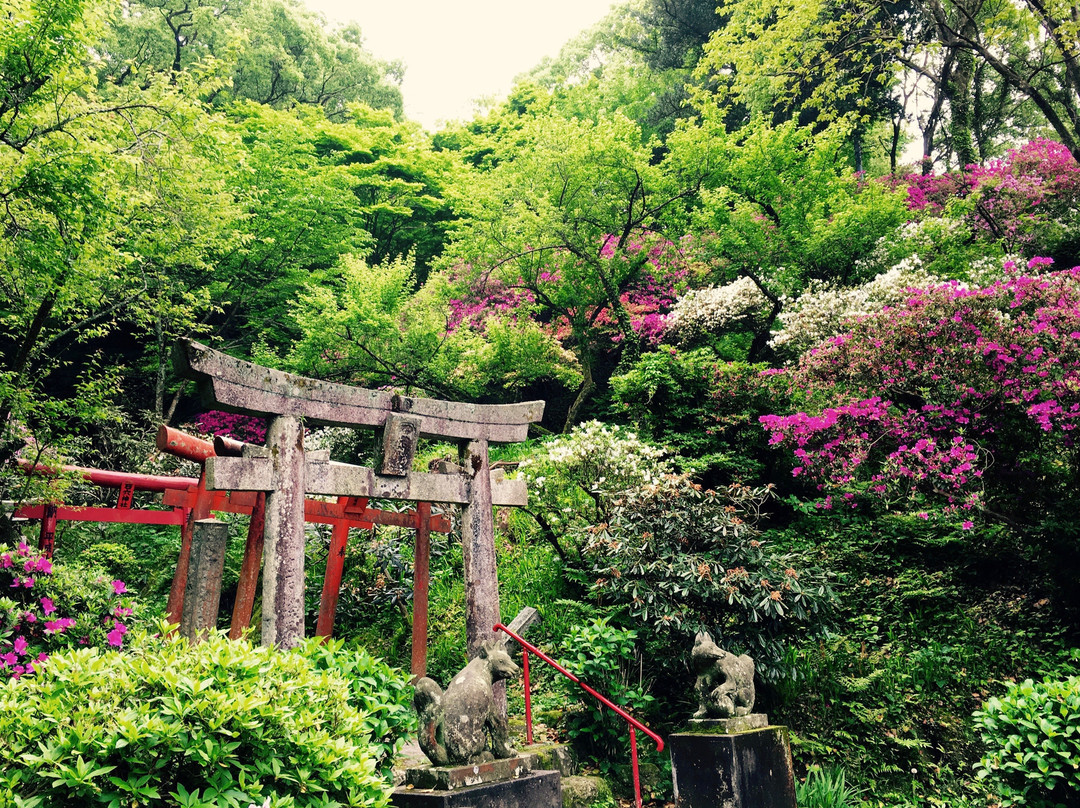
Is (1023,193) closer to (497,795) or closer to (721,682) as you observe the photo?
(721,682)

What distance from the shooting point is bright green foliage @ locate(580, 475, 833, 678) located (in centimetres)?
666

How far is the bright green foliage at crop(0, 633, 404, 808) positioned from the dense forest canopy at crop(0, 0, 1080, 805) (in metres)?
4.34

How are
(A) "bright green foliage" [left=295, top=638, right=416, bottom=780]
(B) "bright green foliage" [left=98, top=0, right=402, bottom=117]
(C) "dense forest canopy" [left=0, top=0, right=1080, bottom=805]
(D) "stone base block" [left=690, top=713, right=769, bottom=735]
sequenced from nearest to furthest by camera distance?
(A) "bright green foliage" [left=295, top=638, right=416, bottom=780]
(D) "stone base block" [left=690, top=713, right=769, bottom=735]
(C) "dense forest canopy" [left=0, top=0, right=1080, bottom=805]
(B) "bright green foliage" [left=98, top=0, right=402, bottom=117]

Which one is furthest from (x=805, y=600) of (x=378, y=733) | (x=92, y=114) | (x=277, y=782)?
(x=92, y=114)

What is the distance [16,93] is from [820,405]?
33.5 ft

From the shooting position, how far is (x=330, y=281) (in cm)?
1691

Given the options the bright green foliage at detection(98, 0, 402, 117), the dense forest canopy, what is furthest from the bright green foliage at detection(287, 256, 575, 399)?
the bright green foliage at detection(98, 0, 402, 117)

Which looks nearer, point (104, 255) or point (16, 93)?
point (16, 93)

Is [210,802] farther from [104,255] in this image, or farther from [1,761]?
[104,255]

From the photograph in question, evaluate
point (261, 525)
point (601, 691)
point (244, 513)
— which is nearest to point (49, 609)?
point (261, 525)

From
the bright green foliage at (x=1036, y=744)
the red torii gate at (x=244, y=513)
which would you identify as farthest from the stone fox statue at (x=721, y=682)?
the red torii gate at (x=244, y=513)

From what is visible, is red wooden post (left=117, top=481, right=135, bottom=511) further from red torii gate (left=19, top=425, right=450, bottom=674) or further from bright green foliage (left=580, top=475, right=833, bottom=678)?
bright green foliage (left=580, top=475, right=833, bottom=678)

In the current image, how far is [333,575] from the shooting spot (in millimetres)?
8117

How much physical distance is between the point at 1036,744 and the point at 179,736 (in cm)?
514
